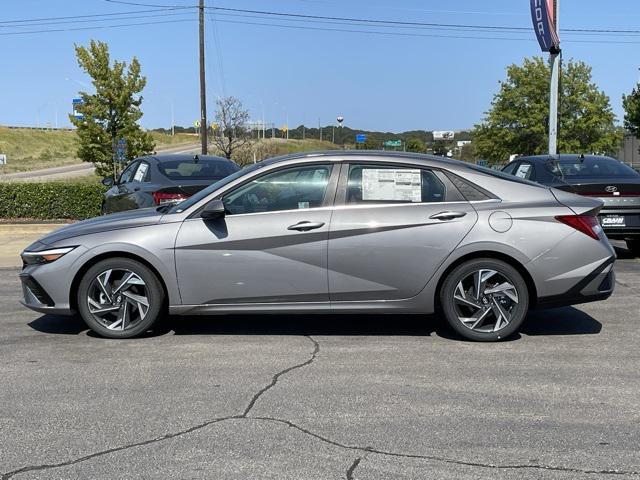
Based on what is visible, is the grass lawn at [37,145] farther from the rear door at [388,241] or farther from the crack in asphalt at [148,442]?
the crack in asphalt at [148,442]

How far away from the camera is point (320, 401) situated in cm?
444

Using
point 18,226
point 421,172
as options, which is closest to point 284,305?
point 421,172

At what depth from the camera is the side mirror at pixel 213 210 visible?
222 inches

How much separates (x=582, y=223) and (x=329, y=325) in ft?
7.91

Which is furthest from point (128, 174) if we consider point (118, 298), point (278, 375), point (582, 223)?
point (582, 223)

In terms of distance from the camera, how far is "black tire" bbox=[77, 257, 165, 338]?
5.77m

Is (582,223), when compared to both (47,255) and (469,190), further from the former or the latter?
(47,255)

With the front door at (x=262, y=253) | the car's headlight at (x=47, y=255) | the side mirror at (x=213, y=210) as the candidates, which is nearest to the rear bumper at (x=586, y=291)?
the front door at (x=262, y=253)

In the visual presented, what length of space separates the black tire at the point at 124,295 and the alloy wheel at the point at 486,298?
2494 mm

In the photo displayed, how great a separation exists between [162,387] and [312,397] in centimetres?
105

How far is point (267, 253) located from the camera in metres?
5.68

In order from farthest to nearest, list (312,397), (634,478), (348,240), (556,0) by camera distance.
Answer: (556,0) → (348,240) → (312,397) → (634,478)

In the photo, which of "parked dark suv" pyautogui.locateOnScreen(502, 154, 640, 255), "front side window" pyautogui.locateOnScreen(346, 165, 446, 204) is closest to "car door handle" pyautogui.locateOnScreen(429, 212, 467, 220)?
"front side window" pyautogui.locateOnScreen(346, 165, 446, 204)

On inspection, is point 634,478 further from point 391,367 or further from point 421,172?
point 421,172
